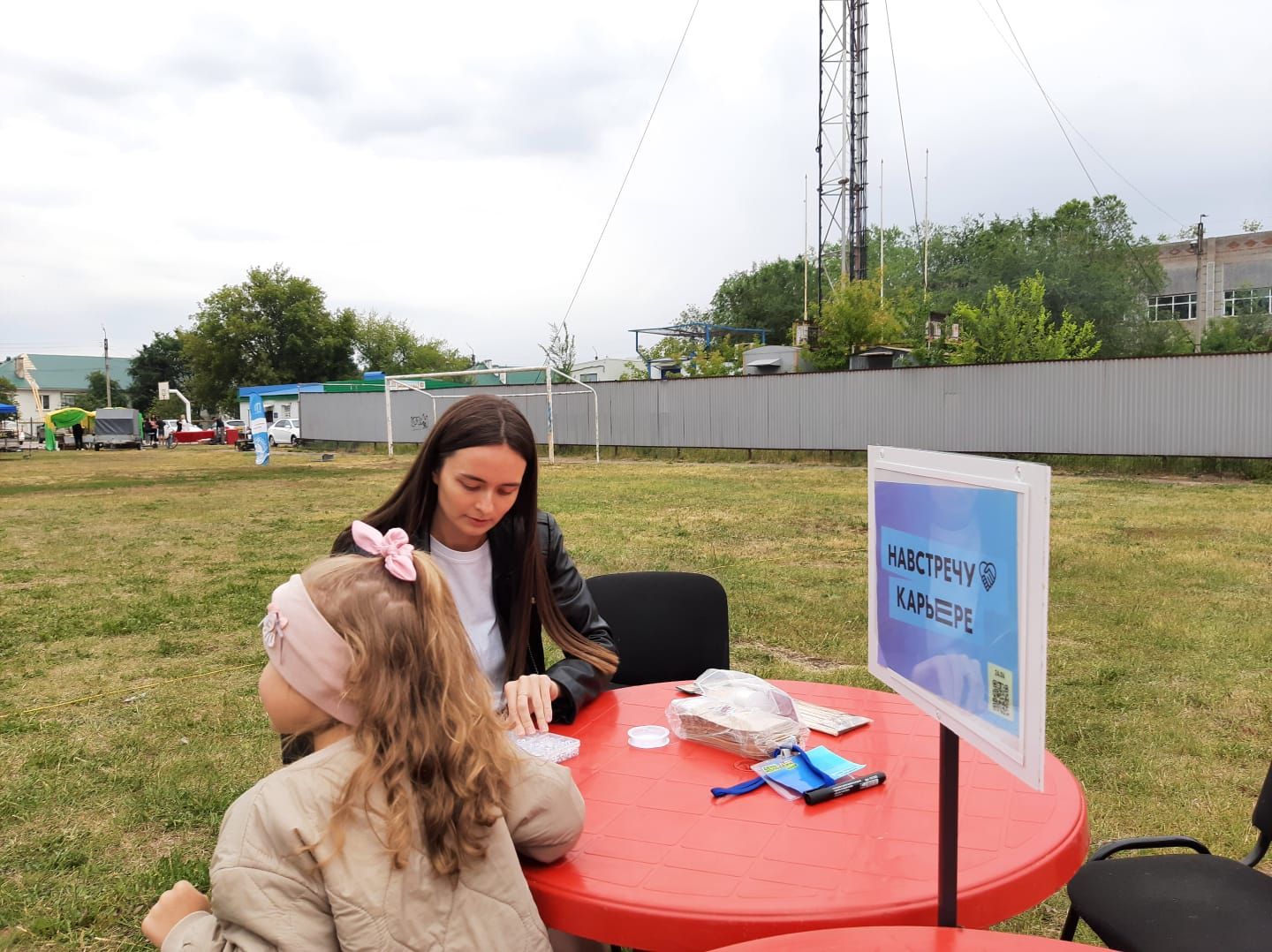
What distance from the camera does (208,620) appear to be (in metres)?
6.94

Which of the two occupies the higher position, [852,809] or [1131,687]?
[852,809]

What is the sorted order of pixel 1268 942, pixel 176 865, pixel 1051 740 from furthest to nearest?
pixel 1051 740 → pixel 176 865 → pixel 1268 942

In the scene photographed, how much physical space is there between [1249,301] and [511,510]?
57.0 meters

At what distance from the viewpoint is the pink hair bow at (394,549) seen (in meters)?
1.40

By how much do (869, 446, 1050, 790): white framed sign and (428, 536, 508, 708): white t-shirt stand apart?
1428 millimetres

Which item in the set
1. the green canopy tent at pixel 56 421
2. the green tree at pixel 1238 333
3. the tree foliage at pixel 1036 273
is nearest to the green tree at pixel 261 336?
the green canopy tent at pixel 56 421

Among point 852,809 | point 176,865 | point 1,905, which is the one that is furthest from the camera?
point 176,865

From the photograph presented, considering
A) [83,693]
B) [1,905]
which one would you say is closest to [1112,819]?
[1,905]

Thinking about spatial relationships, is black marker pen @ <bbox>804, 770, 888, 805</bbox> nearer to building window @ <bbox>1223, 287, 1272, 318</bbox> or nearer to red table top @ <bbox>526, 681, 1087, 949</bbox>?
red table top @ <bbox>526, 681, 1087, 949</bbox>

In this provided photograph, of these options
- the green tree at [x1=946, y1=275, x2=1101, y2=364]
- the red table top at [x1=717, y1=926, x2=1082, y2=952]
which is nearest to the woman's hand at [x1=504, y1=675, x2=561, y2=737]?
the red table top at [x1=717, y1=926, x2=1082, y2=952]

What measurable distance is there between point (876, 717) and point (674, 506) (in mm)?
11430

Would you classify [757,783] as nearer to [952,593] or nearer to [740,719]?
[740,719]

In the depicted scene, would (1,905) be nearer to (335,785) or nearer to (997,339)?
(335,785)

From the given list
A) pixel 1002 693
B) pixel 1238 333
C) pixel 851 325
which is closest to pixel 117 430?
pixel 851 325
